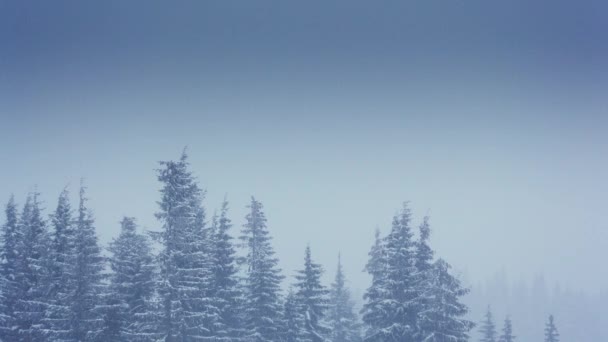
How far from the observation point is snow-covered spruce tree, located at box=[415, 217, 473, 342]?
32375 mm

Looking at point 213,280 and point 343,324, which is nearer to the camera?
point 213,280

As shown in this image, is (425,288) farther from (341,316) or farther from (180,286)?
(341,316)

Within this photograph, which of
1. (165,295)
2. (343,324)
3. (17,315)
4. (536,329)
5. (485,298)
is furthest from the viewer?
(485,298)

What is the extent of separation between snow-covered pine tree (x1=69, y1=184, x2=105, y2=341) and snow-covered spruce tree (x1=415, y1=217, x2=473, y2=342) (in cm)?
1979

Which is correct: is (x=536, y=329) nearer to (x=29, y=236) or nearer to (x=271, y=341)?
(x=271, y=341)

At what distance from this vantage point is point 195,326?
29859mm

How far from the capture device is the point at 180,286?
28.6 m

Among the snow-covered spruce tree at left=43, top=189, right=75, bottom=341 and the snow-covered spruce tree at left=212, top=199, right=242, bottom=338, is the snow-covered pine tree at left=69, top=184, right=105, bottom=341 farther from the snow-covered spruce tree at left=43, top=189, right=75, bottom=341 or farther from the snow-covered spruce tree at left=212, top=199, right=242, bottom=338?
the snow-covered spruce tree at left=212, top=199, right=242, bottom=338

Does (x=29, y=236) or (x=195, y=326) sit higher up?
(x=29, y=236)

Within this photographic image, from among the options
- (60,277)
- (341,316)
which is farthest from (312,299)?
(60,277)

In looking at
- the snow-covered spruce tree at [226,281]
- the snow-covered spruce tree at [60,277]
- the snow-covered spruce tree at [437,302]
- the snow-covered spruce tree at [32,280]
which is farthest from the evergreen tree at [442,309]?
the snow-covered spruce tree at [32,280]

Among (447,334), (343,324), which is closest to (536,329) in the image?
(343,324)

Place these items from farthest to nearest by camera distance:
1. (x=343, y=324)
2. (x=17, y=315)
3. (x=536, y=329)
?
(x=536, y=329) < (x=343, y=324) < (x=17, y=315)

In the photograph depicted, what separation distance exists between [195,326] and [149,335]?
262 centimetres
